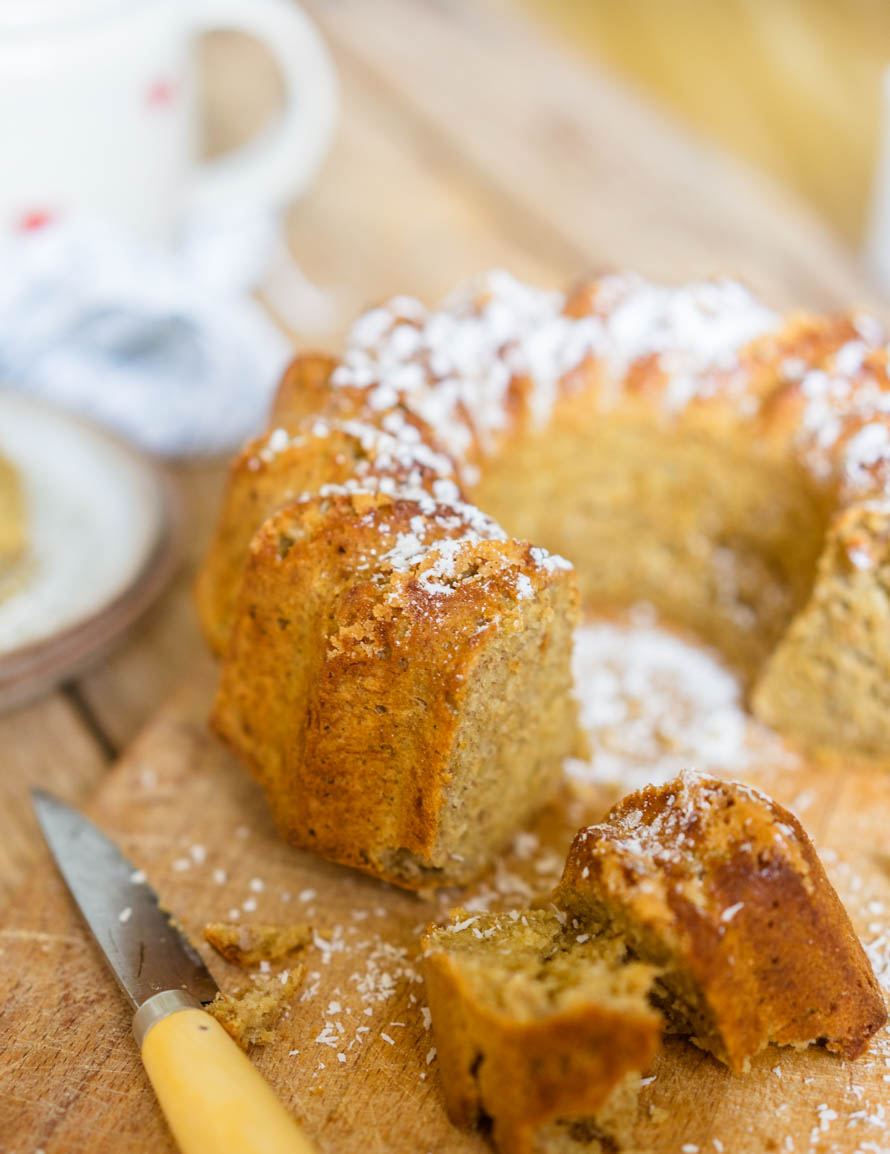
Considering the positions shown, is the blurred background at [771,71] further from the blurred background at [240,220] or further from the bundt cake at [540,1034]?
the bundt cake at [540,1034]

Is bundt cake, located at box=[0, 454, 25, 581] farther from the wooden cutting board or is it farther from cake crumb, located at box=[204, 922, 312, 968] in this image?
cake crumb, located at box=[204, 922, 312, 968]

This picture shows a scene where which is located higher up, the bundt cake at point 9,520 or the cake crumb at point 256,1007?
the bundt cake at point 9,520

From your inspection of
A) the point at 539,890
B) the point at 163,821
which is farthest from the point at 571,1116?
the point at 163,821

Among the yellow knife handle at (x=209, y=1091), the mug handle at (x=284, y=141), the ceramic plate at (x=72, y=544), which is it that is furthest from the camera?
the mug handle at (x=284, y=141)

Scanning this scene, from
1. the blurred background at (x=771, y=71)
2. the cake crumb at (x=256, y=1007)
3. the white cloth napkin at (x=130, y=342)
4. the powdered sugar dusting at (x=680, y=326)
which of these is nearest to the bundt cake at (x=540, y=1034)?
the cake crumb at (x=256, y=1007)

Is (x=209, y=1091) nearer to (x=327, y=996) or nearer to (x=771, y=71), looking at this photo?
(x=327, y=996)

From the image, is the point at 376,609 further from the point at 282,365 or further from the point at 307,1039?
the point at 282,365

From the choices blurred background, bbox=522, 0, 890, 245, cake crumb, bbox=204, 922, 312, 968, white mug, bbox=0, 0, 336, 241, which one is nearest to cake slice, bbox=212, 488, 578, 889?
cake crumb, bbox=204, 922, 312, 968
